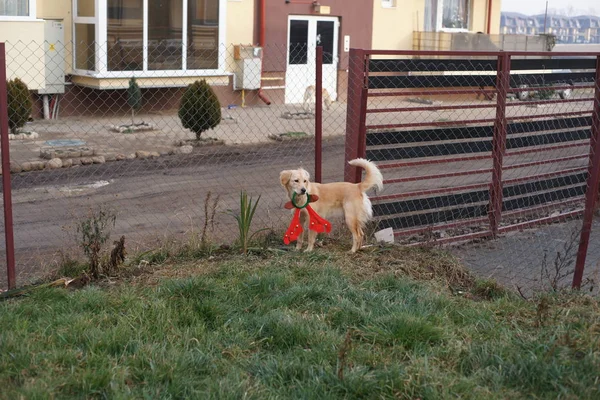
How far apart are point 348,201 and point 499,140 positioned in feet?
9.72

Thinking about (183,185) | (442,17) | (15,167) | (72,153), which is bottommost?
(183,185)

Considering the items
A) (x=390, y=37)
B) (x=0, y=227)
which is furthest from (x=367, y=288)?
(x=390, y=37)

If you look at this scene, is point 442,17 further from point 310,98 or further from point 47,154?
point 47,154

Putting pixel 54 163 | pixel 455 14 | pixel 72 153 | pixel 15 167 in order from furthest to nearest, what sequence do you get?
pixel 455 14 → pixel 72 153 → pixel 54 163 → pixel 15 167

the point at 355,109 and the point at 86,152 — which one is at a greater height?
the point at 355,109

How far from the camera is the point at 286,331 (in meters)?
5.24

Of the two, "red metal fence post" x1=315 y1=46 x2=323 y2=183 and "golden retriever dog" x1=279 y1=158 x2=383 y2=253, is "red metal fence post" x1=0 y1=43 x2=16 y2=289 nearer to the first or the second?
"golden retriever dog" x1=279 y1=158 x2=383 y2=253

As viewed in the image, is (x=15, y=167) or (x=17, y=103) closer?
(x=15, y=167)

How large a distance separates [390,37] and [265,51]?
192 inches

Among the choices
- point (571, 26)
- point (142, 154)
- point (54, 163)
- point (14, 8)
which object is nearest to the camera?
point (54, 163)

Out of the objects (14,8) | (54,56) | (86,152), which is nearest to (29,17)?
(14,8)

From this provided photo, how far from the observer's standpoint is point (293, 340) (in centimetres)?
517

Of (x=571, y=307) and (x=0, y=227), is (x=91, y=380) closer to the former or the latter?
(x=571, y=307)

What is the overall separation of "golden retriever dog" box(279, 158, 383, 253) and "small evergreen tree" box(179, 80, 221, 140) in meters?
8.71
